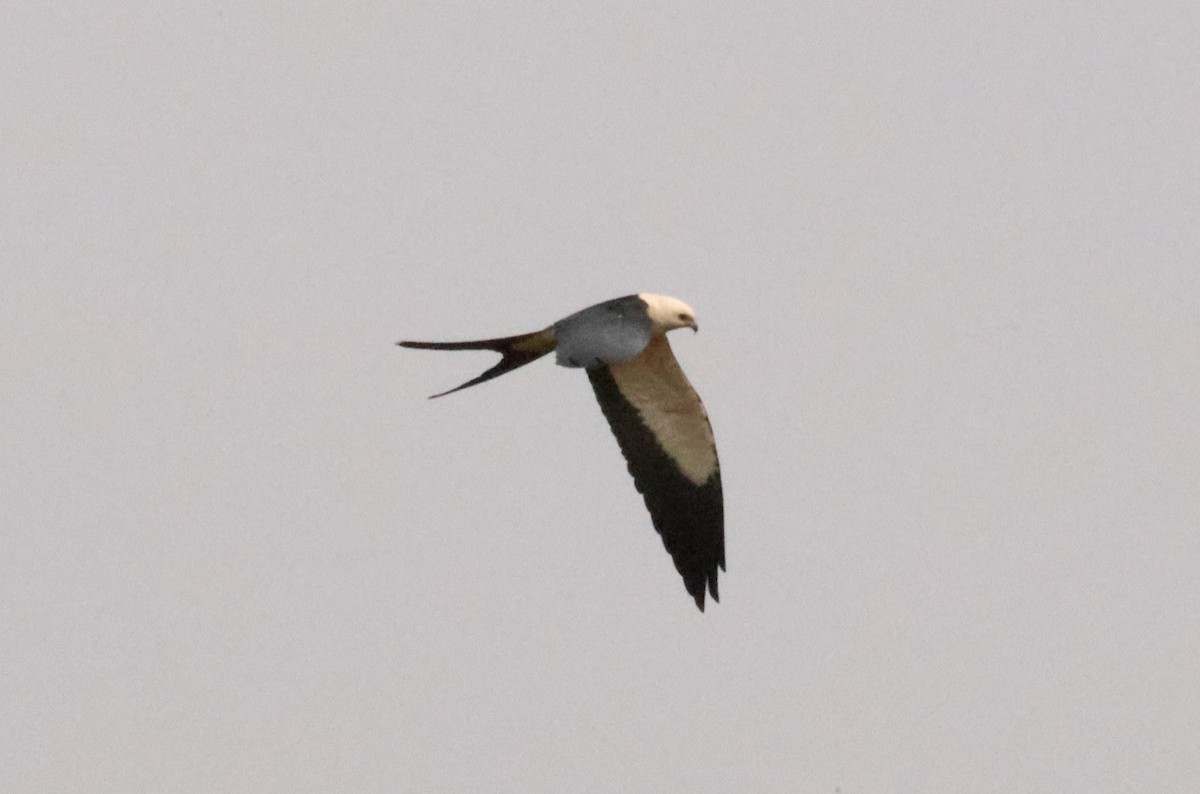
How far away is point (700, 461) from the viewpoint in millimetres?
9547

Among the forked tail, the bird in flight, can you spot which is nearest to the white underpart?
the bird in flight

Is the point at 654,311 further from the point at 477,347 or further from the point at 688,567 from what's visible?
the point at 688,567

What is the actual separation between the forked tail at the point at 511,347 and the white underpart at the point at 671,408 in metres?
0.77

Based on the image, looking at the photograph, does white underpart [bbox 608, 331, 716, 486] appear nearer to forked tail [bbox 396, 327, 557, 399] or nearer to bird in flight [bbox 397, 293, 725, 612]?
bird in flight [bbox 397, 293, 725, 612]

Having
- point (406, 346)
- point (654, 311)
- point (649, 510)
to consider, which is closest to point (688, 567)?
point (649, 510)

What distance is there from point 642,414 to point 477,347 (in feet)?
4.50

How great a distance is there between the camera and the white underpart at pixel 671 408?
930 cm

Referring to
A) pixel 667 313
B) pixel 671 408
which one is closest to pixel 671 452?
pixel 671 408

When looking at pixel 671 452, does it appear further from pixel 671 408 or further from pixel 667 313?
pixel 667 313

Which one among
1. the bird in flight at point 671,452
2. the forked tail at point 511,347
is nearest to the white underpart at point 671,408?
the bird in flight at point 671,452

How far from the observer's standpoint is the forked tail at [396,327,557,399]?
8484 millimetres

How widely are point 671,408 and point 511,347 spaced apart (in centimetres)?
128

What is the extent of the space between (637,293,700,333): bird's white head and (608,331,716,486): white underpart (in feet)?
1.40

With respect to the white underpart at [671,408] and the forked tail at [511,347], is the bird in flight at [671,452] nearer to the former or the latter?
the white underpart at [671,408]
